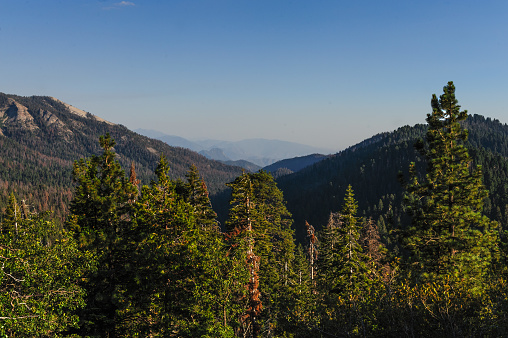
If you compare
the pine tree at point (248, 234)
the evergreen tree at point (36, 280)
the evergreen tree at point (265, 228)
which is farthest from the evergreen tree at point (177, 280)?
the evergreen tree at point (265, 228)


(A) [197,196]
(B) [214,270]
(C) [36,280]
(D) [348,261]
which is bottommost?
(C) [36,280]

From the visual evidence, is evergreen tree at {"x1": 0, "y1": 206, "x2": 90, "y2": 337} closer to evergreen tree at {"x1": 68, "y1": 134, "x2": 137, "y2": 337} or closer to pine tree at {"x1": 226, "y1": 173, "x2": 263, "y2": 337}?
evergreen tree at {"x1": 68, "y1": 134, "x2": 137, "y2": 337}

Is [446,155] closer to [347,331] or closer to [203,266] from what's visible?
[347,331]

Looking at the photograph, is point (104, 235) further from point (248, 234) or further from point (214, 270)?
point (248, 234)

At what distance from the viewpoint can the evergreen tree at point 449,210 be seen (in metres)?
18.1

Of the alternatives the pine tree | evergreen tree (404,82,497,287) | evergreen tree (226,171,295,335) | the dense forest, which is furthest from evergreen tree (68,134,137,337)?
evergreen tree (404,82,497,287)

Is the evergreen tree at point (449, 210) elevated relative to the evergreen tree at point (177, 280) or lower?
elevated

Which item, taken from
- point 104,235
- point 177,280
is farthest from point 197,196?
point 177,280

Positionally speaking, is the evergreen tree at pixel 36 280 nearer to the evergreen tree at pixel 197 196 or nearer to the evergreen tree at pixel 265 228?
the evergreen tree at pixel 265 228

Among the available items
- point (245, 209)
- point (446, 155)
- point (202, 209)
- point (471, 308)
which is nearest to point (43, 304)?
point (471, 308)

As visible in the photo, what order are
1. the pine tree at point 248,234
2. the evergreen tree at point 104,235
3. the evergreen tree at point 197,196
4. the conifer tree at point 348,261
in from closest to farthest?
the evergreen tree at point 104,235 < the pine tree at point 248,234 < the conifer tree at point 348,261 < the evergreen tree at point 197,196

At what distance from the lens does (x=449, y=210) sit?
18.5m

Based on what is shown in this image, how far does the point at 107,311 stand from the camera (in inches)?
755

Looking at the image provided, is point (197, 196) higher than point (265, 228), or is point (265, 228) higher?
point (197, 196)
